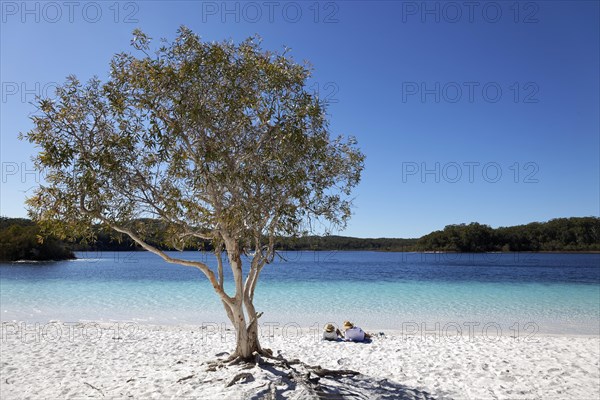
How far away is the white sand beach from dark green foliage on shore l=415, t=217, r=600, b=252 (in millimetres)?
82422

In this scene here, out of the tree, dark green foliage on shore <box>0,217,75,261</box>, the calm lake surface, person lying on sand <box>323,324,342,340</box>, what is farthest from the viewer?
dark green foliage on shore <box>0,217,75,261</box>

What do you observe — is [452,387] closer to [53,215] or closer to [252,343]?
[252,343]

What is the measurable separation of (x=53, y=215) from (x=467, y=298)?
2228 cm

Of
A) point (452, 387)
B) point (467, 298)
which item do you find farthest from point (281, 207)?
A: point (467, 298)

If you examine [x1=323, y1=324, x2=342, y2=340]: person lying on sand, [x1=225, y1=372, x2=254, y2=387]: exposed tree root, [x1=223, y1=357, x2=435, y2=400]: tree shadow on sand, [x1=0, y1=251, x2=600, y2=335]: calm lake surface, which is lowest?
[x1=0, y1=251, x2=600, y2=335]: calm lake surface

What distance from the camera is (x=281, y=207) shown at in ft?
24.6

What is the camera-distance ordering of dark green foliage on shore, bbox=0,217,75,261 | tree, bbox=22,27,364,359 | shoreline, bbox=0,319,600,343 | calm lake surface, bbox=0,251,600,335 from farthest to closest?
1. dark green foliage on shore, bbox=0,217,75,261
2. calm lake surface, bbox=0,251,600,335
3. shoreline, bbox=0,319,600,343
4. tree, bbox=22,27,364,359

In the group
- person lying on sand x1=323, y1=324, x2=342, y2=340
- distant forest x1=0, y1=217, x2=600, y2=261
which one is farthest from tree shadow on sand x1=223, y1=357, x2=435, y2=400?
distant forest x1=0, y1=217, x2=600, y2=261

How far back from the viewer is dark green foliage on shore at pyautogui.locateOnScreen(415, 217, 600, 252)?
8381 cm

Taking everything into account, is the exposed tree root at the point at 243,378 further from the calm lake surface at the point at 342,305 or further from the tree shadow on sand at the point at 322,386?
the calm lake surface at the point at 342,305

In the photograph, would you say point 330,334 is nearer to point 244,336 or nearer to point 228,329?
point 228,329

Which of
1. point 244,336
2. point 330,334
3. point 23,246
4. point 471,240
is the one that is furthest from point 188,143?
point 471,240

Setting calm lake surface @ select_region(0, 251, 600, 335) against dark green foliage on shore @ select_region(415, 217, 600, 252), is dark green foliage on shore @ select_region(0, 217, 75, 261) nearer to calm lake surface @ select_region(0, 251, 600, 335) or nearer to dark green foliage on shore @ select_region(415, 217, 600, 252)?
calm lake surface @ select_region(0, 251, 600, 335)

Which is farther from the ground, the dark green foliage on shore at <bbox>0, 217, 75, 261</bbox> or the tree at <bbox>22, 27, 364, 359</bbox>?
the tree at <bbox>22, 27, 364, 359</bbox>
